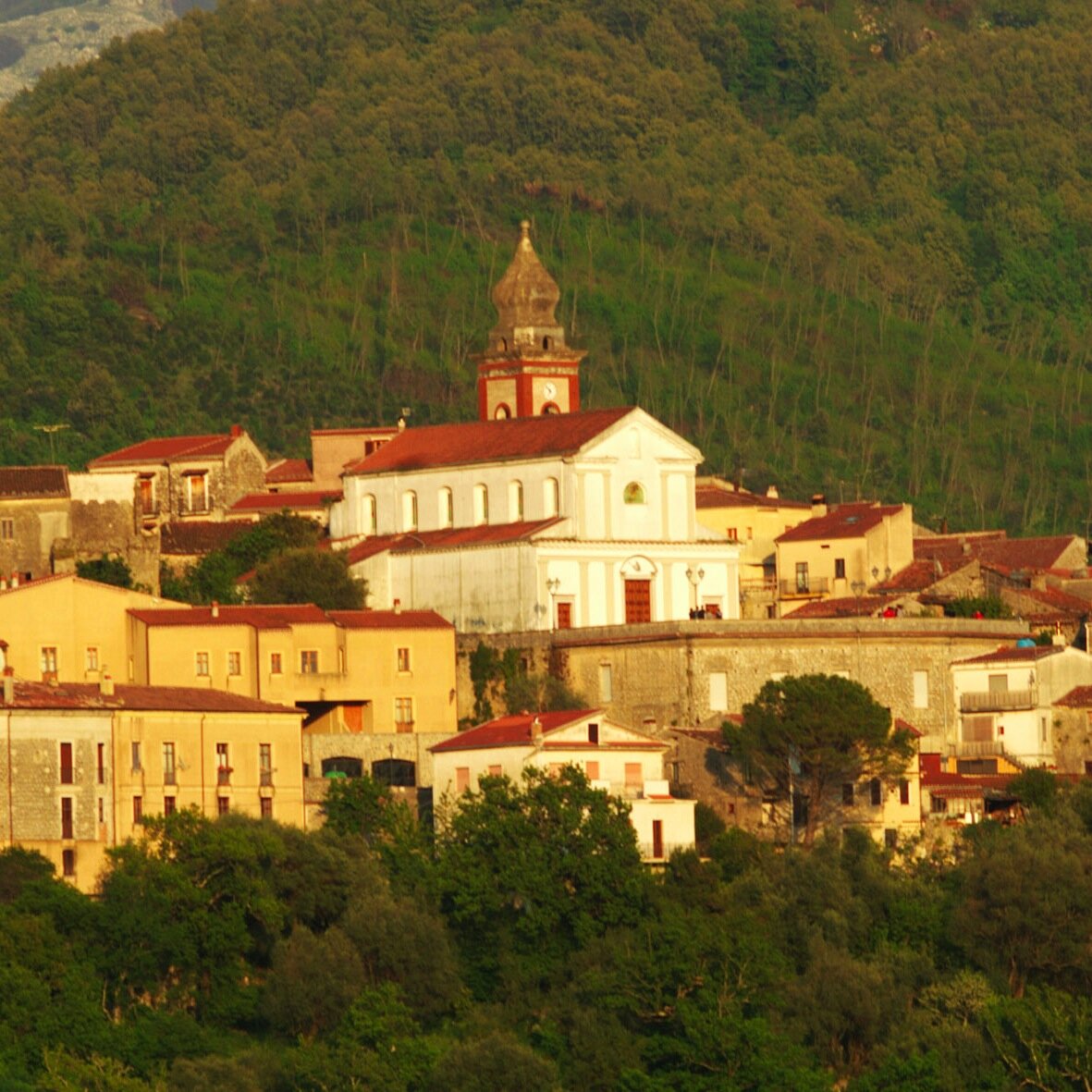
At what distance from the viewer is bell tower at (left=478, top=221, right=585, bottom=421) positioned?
97.9 metres

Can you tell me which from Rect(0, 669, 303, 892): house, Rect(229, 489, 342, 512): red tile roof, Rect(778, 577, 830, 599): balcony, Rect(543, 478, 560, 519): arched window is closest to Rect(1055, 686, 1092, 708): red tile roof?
Rect(778, 577, 830, 599): balcony

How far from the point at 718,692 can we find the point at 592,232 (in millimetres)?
82526

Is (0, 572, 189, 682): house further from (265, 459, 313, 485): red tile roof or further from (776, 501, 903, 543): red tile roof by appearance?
(776, 501, 903, 543): red tile roof

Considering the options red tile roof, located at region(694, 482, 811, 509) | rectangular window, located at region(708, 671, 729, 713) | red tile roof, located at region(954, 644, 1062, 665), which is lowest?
rectangular window, located at region(708, 671, 729, 713)

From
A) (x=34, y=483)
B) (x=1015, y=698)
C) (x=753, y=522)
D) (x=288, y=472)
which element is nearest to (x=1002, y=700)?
(x=1015, y=698)

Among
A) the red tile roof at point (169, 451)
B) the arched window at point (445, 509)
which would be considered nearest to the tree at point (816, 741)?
the arched window at point (445, 509)

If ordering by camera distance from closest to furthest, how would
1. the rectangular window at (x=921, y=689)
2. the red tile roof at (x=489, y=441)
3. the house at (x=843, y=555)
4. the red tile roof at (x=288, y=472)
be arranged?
the rectangular window at (x=921, y=689) < the red tile roof at (x=489, y=441) < the house at (x=843, y=555) < the red tile roof at (x=288, y=472)

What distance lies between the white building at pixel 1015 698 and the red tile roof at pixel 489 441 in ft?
37.3

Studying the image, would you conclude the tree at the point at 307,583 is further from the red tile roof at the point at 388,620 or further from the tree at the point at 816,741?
the tree at the point at 816,741

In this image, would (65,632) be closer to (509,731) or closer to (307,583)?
(307,583)

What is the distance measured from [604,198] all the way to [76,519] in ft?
251

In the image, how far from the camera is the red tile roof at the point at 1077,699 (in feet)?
255

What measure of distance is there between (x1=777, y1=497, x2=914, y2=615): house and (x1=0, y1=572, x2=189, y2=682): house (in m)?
19.0

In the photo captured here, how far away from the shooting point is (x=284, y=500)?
93.3m
